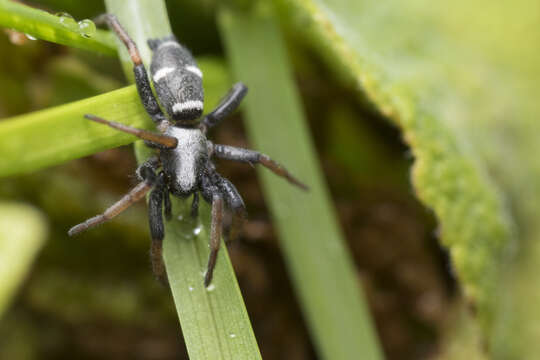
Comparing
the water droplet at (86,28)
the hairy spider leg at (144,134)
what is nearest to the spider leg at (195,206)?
the hairy spider leg at (144,134)

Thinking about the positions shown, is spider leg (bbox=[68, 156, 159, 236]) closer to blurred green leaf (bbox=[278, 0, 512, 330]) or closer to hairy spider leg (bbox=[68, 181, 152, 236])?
hairy spider leg (bbox=[68, 181, 152, 236])

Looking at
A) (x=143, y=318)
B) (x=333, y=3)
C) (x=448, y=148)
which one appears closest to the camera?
(x=448, y=148)

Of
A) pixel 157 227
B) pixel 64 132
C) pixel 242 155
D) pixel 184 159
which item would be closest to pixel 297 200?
pixel 242 155

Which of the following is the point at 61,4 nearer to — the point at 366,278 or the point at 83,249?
the point at 83,249

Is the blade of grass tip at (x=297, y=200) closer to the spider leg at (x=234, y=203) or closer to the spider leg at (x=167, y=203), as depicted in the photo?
the spider leg at (x=234, y=203)

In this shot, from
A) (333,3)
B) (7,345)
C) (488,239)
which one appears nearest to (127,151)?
(7,345)

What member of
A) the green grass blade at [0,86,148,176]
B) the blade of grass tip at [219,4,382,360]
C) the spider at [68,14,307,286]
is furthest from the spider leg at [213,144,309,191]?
the green grass blade at [0,86,148,176]
